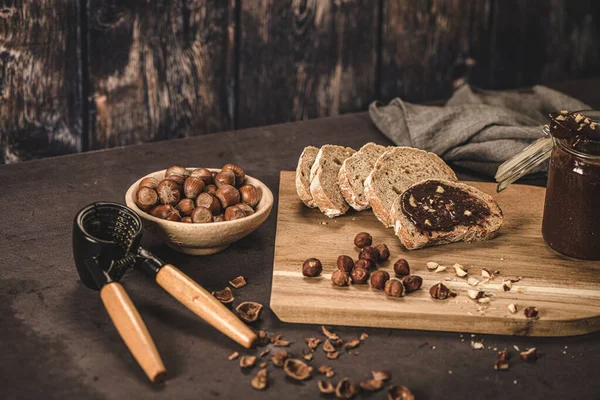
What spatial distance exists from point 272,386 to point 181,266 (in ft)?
1.75

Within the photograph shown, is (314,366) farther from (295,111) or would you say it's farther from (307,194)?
(295,111)

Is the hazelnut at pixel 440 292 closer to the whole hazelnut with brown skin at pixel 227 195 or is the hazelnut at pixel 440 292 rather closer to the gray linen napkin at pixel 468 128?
the whole hazelnut with brown skin at pixel 227 195

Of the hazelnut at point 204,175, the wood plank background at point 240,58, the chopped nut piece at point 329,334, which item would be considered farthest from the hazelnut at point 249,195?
the wood plank background at point 240,58

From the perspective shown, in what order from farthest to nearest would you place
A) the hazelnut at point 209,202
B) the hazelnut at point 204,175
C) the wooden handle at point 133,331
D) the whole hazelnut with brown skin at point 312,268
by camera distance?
the hazelnut at point 204,175, the hazelnut at point 209,202, the whole hazelnut with brown skin at point 312,268, the wooden handle at point 133,331

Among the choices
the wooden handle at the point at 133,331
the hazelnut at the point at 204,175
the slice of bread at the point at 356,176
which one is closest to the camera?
the wooden handle at the point at 133,331

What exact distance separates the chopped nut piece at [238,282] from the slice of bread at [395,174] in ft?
1.58

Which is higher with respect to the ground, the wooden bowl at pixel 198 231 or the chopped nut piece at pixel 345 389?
the wooden bowl at pixel 198 231

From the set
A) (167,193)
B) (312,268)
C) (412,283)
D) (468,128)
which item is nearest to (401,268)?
(412,283)

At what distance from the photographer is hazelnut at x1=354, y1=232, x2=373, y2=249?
1.94 meters

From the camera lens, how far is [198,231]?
1805 millimetres

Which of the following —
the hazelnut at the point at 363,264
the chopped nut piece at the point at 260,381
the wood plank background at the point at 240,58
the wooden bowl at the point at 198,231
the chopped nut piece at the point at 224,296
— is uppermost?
the wood plank background at the point at 240,58

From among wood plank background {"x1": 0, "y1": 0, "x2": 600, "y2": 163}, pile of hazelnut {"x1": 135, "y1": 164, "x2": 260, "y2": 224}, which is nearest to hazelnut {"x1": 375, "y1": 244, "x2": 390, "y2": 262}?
pile of hazelnut {"x1": 135, "y1": 164, "x2": 260, "y2": 224}

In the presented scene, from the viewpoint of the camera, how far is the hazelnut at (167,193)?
6.26ft

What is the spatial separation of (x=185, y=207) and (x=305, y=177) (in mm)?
455
